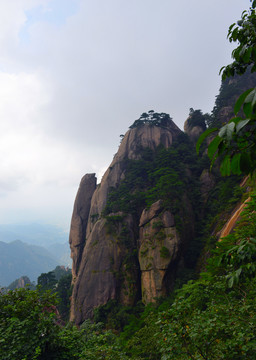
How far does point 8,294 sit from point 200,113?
120 ft

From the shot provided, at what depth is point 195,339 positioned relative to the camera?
369 centimetres

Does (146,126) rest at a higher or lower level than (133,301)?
higher

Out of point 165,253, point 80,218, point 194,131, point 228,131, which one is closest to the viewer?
point 228,131

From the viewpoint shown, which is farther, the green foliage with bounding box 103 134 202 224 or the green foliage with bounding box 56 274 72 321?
the green foliage with bounding box 56 274 72 321

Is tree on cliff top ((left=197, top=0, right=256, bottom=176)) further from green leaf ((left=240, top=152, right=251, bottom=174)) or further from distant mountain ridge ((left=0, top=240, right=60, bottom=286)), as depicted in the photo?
distant mountain ridge ((left=0, top=240, right=60, bottom=286))

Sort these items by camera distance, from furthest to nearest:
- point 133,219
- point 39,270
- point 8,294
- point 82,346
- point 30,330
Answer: point 39,270 → point 133,219 → point 8,294 → point 82,346 → point 30,330

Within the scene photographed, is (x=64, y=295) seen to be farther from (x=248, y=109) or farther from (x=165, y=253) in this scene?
(x=248, y=109)

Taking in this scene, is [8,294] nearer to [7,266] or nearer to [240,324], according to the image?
[240,324]

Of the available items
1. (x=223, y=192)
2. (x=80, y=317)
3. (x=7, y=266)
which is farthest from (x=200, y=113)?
(x=7, y=266)

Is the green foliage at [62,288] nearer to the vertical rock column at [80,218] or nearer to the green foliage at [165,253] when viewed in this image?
the vertical rock column at [80,218]

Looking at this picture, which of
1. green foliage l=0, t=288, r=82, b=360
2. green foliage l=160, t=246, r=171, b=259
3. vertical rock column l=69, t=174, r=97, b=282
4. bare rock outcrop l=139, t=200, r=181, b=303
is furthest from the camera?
vertical rock column l=69, t=174, r=97, b=282

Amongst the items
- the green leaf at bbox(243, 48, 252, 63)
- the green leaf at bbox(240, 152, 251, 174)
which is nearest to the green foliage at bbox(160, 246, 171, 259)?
the green leaf at bbox(243, 48, 252, 63)

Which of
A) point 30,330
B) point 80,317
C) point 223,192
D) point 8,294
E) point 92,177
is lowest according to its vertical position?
point 80,317

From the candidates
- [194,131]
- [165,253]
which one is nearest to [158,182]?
[165,253]
